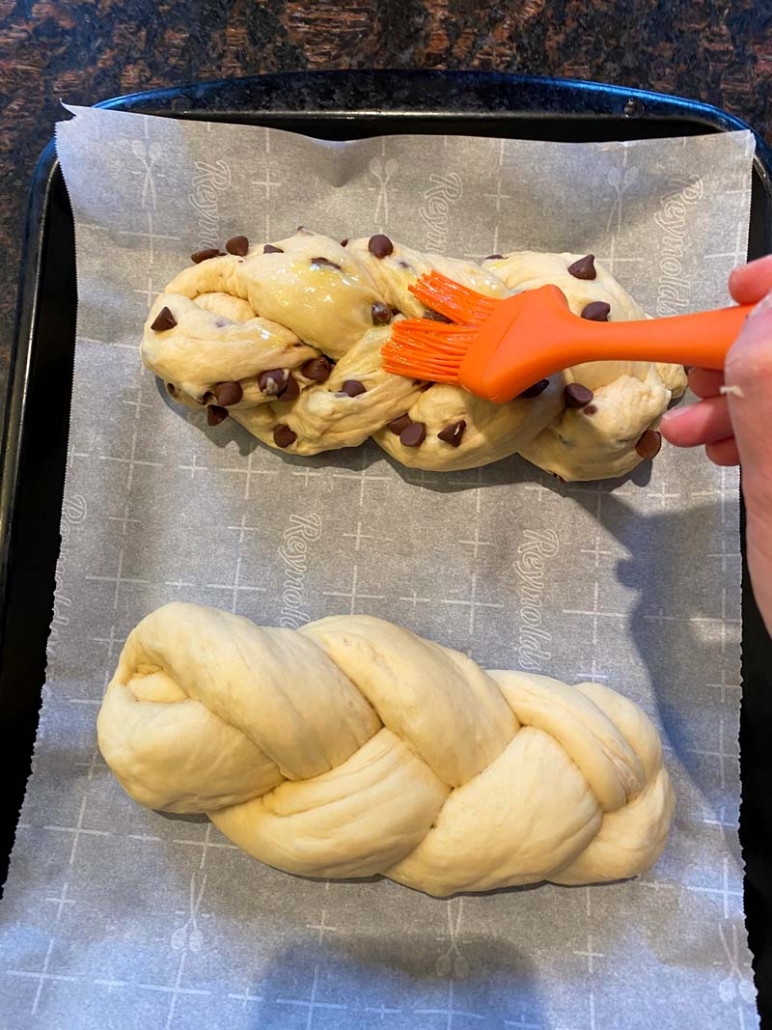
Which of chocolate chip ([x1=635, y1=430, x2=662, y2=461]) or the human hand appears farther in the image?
chocolate chip ([x1=635, y1=430, x2=662, y2=461])

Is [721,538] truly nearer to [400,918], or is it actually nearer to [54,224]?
[400,918]

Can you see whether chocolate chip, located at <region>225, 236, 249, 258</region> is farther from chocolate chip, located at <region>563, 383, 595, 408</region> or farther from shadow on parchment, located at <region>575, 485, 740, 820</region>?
shadow on parchment, located at <region>575, 485, 740, 820</region>

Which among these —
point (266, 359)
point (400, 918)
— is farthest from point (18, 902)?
point (266, 359)

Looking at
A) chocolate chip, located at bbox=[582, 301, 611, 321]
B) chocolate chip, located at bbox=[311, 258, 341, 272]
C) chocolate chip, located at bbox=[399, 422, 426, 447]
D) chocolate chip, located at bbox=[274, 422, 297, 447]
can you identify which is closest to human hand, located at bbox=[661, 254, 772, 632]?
chocolate chip, located at bbox=[582, 301, 611, 321]

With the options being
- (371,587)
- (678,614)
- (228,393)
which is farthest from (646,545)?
(228,393)

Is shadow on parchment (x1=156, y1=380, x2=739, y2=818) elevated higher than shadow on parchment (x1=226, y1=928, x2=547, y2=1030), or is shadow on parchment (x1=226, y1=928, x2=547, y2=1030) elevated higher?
shadow on parchment (x1=156, y1=380, x2=739, y2=818)

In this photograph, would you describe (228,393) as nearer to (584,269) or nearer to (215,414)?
(215,414)
